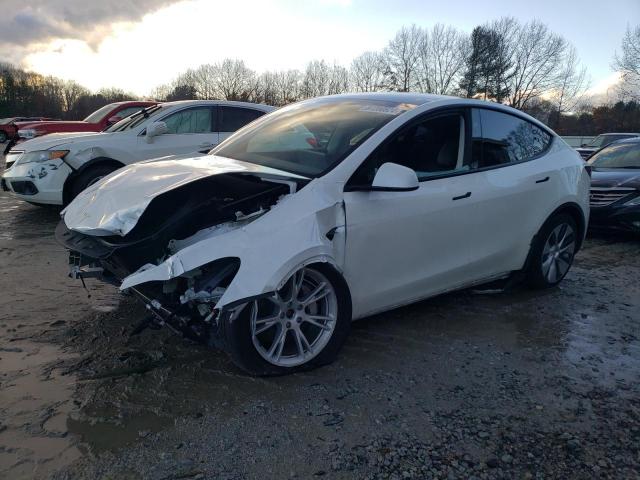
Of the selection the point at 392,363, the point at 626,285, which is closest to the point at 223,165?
the point at 392,363

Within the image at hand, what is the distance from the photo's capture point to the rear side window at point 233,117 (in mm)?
8234

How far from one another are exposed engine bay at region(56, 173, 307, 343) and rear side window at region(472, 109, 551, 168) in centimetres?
170

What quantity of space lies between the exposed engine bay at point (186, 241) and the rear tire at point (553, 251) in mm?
2532

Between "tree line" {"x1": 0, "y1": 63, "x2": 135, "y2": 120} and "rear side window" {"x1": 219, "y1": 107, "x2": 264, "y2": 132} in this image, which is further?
"tree line" {"x1": 0, "y1": 63, "x2": 135, "y2": 120}

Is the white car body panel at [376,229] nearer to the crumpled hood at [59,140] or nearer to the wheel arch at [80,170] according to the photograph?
the wheel arch at [80,170]

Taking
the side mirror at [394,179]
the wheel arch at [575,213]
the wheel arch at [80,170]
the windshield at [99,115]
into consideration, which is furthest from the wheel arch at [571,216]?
the windshield at [99,115]

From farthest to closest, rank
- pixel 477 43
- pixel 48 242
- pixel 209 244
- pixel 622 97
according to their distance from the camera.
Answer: pixel 477 43 → pixel 622 97 → pixel 48 242 → pixel 209 244

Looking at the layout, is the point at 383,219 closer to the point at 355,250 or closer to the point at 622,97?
the point at 355,250

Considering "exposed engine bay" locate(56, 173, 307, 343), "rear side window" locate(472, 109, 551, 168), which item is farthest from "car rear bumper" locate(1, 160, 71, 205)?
"rear side window" locate(472, 109, 551, 168)

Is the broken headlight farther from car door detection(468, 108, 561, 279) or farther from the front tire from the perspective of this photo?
car door detection(468, 108, 561, 279)

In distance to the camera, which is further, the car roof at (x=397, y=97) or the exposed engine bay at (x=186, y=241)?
the car roof at (x=397, y=97)

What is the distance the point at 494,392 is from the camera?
3039 mm

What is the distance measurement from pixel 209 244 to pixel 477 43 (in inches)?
2391

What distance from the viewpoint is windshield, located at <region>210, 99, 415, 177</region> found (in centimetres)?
353
